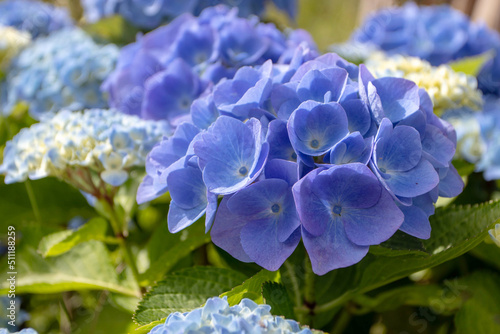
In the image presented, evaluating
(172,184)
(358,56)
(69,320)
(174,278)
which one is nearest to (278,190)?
(172,184)

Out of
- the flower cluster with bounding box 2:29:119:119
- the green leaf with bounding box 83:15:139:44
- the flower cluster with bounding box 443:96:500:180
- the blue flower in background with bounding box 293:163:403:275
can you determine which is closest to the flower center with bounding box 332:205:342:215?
the blue flower in background with bounding box 293:163:403:275

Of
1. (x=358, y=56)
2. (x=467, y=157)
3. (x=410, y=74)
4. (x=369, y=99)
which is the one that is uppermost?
(x=369, y=99)

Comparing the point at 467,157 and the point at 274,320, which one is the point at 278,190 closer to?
the point at 274,320

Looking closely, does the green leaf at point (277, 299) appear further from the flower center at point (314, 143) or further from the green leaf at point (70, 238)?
the green leaf at point (70, 238)

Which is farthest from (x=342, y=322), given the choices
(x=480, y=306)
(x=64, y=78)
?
→ (x=64, y=78)

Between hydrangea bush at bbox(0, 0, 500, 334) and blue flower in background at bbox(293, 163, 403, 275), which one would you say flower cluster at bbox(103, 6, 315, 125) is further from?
blue flower in background at bbox(293, 163, 403, 275)

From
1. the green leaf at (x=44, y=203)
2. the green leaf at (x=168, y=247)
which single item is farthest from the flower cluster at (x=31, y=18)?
the green leaf at (x=168, y=247)
